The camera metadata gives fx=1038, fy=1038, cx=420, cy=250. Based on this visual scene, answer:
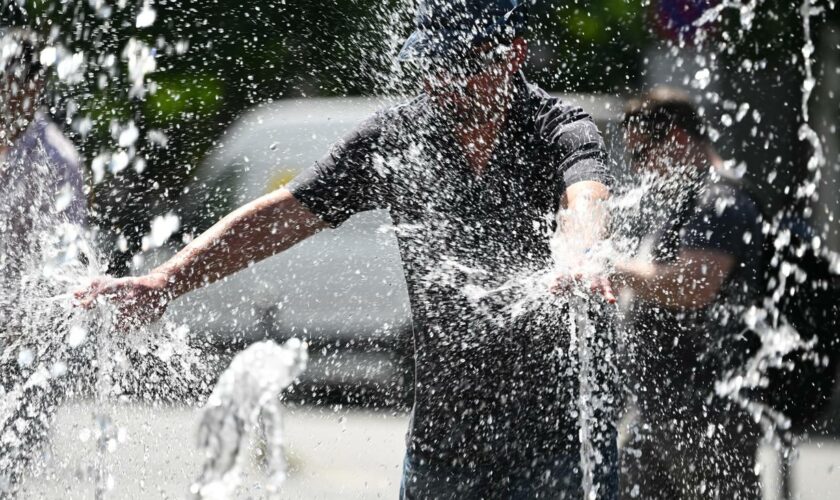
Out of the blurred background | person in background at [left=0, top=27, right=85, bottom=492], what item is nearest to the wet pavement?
the blurred background

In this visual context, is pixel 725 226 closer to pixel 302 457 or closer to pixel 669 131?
pixel 669 131

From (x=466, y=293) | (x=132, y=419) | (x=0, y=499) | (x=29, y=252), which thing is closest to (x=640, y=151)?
(x=466, y=293)

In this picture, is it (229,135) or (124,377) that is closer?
(124,377)

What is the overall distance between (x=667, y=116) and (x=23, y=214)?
200 cm

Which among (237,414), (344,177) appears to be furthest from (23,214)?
(237,414)

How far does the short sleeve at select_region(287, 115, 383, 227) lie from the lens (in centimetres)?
263

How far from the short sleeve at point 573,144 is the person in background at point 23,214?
61.1 inches

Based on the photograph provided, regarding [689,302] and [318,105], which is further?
[318,105]

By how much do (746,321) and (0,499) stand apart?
2.29m

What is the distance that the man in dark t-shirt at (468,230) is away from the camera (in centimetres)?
248

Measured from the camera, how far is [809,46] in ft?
22.9

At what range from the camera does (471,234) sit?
2658 mm

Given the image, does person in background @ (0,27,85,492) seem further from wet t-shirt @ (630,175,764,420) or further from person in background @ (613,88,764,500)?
wet t-shirt @ (630,175,764,420)

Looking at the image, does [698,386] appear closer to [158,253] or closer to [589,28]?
[158,253]
